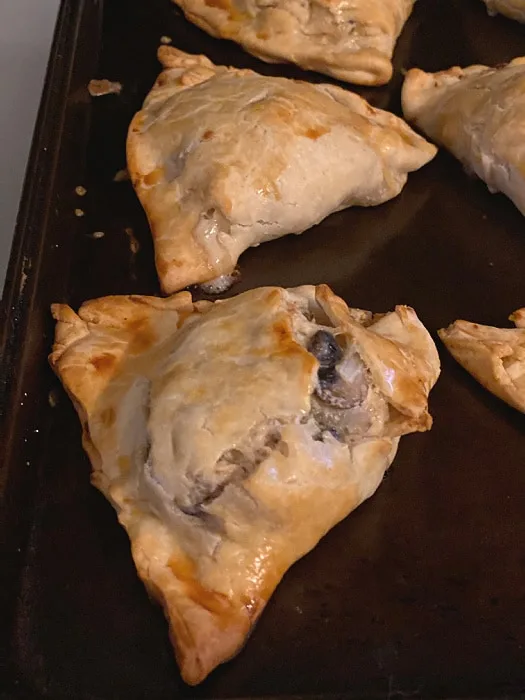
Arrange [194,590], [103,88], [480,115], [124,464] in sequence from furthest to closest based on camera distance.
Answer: [103,88] → [480,115] → [124,464] → [194,590]

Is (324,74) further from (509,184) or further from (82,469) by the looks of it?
(82,469)

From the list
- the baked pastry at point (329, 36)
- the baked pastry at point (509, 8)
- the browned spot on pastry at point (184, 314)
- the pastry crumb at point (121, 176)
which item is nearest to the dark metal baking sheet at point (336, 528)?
the pastry crumb at point (121, 176)

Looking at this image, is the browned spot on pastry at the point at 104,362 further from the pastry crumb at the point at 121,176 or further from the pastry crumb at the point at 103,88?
the pastry crumb at the point at 103,88

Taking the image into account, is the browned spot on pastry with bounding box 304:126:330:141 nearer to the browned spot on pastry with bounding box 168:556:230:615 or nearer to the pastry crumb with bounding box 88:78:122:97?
the pastry crumb with bounding box 88:78:122:97

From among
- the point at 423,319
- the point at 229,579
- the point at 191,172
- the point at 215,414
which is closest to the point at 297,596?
the point at 229,579

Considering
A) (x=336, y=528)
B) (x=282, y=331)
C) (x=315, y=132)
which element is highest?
(x=315, y=132)

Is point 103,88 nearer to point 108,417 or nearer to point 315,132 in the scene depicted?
point 315,132

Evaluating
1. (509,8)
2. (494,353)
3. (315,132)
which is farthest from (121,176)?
(509,8)
